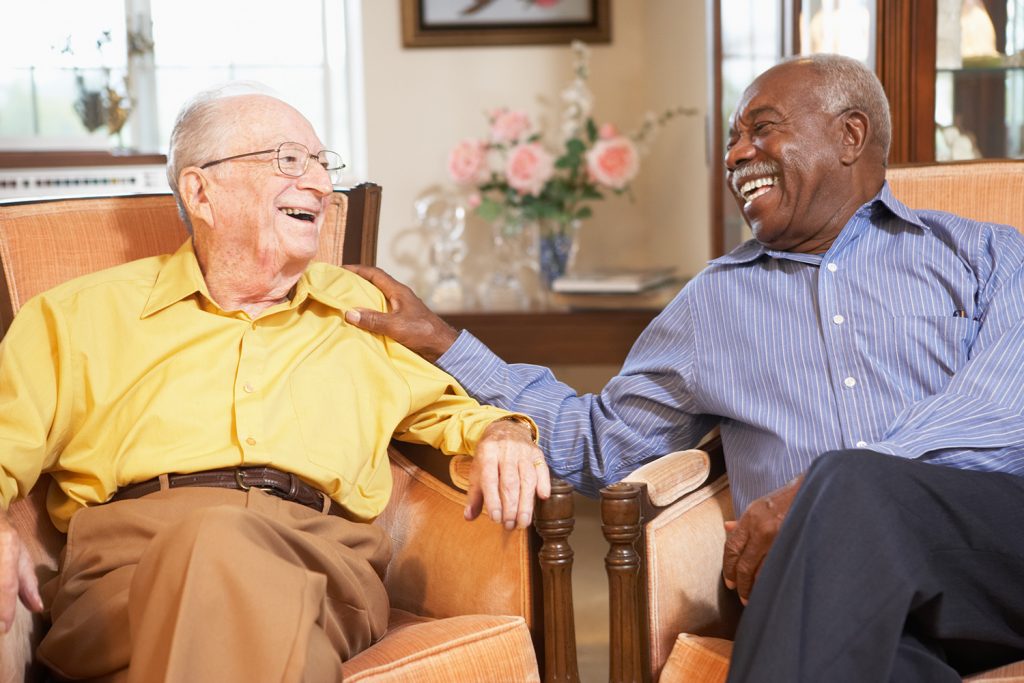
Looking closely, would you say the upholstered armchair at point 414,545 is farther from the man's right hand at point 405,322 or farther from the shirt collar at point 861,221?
the shirt collar at point 861,221

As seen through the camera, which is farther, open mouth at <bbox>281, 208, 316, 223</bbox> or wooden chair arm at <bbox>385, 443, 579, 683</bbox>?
open mouth at <bbox>281, 208, 316, 223</bbox>

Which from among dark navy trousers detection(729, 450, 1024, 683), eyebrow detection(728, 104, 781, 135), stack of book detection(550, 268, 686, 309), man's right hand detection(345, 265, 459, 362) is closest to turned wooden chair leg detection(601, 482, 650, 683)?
dark navy trousers detection(729, 450, 1024, 683)

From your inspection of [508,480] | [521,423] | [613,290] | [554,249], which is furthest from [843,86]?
[554,249]

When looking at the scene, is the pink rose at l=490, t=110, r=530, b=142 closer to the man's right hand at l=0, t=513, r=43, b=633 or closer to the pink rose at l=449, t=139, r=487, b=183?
the pink rose at l=449, t=139, r=487, b=183

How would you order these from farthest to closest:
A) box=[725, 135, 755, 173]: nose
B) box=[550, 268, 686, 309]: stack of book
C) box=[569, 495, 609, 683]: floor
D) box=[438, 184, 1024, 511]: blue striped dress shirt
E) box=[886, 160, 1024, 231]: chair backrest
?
box=[550, 268, 686, 309]: stack of book
box=[569, 495, 609, 683]: floor
box=[886, 160, 1024, 231]: chair backrest
box=[725, 135, 755, 173]: nose
box=[438, 184, 1024, 511]: blue striped dress shirt

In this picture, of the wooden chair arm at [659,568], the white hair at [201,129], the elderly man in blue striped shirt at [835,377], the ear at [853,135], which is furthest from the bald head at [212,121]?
the ear at [853,135]

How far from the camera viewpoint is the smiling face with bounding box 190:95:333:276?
5.96 ft

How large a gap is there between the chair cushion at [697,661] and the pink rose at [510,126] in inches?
96.5

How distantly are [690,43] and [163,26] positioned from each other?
1855 millimetres

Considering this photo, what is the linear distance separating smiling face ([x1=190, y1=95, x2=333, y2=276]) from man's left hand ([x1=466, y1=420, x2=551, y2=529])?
0.42 m

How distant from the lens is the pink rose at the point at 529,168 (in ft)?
12.4

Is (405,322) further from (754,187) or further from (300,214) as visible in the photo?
(754,187)

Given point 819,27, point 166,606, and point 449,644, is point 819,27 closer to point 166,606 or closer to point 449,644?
point 449,644

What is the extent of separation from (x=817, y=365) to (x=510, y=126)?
213 centimetres
